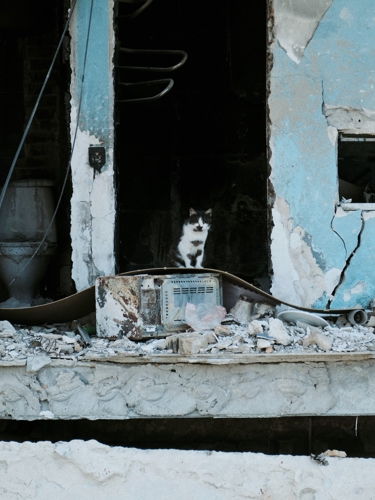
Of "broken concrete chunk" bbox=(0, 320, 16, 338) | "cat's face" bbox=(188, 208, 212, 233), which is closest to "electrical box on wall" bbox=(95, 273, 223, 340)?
"broken concrete chunk" bbox=(0, 320, 16, 338)

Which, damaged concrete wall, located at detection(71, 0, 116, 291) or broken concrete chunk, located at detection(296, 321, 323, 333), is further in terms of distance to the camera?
damaged concrete wall, located at detection(71, 0, 116, 291)

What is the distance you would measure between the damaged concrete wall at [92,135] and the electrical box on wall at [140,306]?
89 centimetres

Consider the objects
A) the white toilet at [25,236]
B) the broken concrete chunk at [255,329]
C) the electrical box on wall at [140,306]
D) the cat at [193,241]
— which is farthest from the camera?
the cat at [193,241]

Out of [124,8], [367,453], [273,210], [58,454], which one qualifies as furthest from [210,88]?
[58,454]

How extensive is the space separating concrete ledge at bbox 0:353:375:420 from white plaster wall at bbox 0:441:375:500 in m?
0.28

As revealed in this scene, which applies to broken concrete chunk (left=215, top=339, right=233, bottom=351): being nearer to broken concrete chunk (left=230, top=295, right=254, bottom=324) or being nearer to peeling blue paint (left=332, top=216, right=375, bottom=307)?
broken concrete chunk (left=230, top=295, right=254, bottom=324)

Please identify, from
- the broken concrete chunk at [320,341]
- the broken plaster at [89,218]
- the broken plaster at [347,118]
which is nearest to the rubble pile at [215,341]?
the broken concrete chunk at [320,341]

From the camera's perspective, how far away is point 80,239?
605 cm

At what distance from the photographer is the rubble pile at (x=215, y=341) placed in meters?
4.86

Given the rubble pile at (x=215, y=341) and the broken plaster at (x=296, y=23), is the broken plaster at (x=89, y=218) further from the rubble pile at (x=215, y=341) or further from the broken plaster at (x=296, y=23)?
the broken plaster at (x=296, y=23)

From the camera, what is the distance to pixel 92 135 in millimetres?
6008

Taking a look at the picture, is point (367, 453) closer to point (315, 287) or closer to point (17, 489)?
point (315, 287)

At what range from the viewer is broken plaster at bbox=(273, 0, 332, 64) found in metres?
5.95

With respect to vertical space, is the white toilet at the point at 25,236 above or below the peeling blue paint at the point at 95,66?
below
